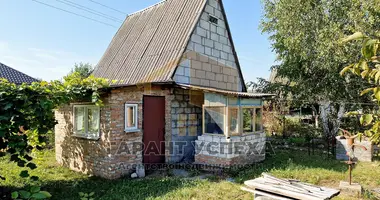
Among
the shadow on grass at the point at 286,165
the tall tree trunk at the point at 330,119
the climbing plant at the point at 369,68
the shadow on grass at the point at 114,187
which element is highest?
the climbing plant at the point at 369,68

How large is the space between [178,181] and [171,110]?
9.27 ft

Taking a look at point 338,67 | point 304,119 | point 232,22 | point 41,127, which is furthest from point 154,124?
point 304,119

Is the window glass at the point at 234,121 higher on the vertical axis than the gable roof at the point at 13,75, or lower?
lower

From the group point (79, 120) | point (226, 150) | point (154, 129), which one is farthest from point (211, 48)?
point (79, 120)

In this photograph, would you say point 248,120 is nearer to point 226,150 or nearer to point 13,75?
point 226,150

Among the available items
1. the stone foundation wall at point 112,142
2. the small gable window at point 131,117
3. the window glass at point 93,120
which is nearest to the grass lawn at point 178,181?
the stone foundation wall at point 112,142

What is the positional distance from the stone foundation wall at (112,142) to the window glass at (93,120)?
31cm

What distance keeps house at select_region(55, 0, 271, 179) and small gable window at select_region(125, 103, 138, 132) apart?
31 millimetres

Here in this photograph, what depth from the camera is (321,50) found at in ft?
37.8

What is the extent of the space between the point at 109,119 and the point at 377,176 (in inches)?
315

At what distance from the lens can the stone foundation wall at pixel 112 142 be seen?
24.1 ft

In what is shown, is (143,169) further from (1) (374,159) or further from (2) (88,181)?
(1) (374,159)

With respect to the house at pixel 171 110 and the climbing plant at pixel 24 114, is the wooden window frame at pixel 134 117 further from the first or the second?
the climbing plant at pixel 24 114

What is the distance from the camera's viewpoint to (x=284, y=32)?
1319cm
